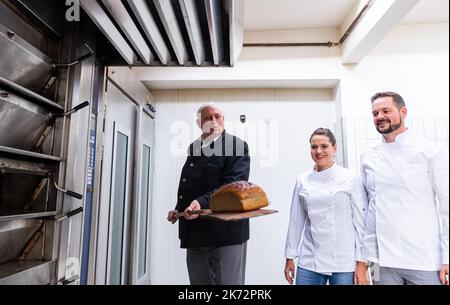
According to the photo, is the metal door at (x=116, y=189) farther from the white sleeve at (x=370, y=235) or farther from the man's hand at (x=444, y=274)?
the man's hand at (x=444, y=274)

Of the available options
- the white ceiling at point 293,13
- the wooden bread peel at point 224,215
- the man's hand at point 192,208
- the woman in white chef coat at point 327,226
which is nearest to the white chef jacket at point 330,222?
the woman in white chef coat at point 327,226

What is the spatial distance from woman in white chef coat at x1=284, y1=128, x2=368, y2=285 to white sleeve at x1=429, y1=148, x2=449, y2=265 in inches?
6.0

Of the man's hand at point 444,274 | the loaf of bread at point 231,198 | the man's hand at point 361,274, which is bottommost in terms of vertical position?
the man's hand at point 361,274

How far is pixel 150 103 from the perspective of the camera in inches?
33.4

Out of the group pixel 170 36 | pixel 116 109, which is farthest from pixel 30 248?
pixel 170 36

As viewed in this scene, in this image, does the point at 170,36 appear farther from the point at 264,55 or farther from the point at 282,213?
the point at 282,213

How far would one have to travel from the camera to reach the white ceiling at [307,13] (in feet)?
2.49

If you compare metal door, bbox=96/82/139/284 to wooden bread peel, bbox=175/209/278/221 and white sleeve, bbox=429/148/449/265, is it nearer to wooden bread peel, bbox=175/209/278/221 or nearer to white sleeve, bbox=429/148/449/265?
wooden bread peel, bbox=175/209/278/221

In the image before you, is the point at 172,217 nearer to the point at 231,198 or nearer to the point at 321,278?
the point at 231,198

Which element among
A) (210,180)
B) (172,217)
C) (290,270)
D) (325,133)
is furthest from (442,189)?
(172,217)

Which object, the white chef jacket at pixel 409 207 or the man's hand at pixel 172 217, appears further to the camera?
the man's hand at pixel 172 217

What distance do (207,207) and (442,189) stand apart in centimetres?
56

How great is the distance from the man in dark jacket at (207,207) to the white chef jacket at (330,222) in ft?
0.55
